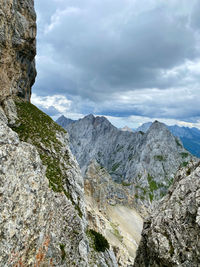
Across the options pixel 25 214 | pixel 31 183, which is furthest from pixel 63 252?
pixel 31 183

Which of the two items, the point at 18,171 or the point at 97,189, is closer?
the point at 18,171

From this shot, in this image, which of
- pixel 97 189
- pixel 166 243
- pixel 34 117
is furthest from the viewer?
pixel 97 189

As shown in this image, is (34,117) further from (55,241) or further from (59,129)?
(55,241)

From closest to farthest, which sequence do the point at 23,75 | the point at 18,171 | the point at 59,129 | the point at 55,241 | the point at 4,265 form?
the point at 4,265 < the point at 18,171 < the point at 55,241 < the point at 59,129 < the point at 23,75

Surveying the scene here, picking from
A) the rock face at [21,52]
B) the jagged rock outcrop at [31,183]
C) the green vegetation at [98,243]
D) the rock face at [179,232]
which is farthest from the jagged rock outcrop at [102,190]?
the rock face at [179,232]

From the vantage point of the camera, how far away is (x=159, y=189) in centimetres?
18975

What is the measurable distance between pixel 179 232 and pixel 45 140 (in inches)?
1304

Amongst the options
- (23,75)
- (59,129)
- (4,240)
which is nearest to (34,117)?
(59,129)

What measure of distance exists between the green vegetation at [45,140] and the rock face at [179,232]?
63.1 ft

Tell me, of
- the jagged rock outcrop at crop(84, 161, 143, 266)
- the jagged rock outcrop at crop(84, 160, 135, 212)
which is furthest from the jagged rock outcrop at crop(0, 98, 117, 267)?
the jagged rock outcrop at crop(84, 160, 135, 212)

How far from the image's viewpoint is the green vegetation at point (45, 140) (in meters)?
33.9

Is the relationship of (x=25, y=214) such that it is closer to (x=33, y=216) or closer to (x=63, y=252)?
(x=33, y=216)

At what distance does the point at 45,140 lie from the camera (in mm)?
39281

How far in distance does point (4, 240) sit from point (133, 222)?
12774cm
